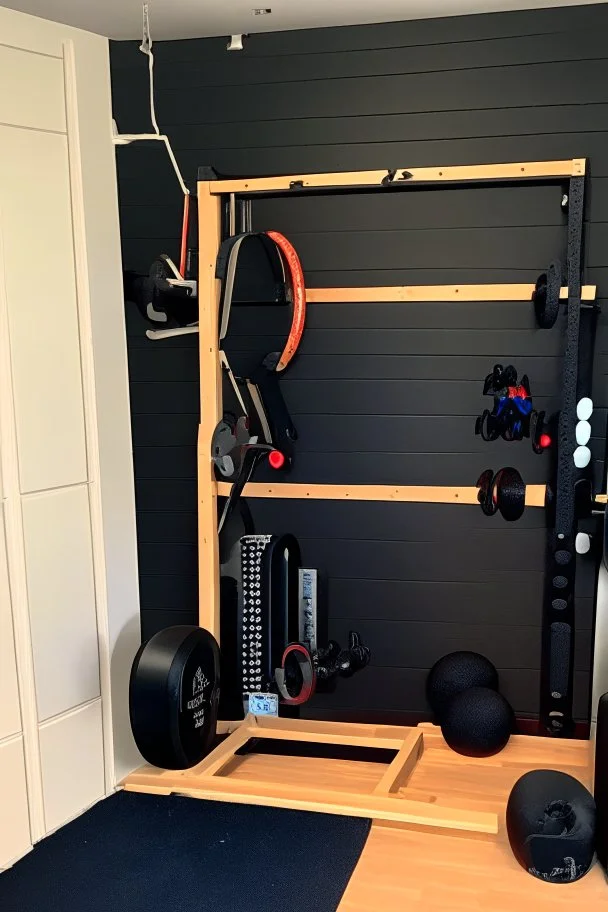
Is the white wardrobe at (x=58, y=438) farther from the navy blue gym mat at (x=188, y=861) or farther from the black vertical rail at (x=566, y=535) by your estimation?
the black vertical rail at (x=566, y=535)

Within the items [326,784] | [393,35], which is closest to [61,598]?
[326,784]

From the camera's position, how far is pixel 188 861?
211 centimetres

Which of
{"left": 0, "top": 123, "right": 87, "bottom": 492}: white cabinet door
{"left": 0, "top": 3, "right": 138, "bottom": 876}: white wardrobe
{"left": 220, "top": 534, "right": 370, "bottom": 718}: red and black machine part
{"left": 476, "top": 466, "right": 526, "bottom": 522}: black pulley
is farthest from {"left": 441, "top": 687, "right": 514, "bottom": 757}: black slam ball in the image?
{"left": 0, "top": 123, "right": 87, "bottom": 492}: white cabinet door

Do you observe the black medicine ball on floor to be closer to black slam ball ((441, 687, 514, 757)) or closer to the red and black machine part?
black slam ball ((441, 687, 514, 757))

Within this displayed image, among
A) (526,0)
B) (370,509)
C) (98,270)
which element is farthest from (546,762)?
(526,0)

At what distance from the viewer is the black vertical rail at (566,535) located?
2340 millimetres

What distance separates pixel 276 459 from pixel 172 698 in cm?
82

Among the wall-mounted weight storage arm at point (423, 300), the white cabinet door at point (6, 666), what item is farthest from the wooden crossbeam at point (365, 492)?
the white cabinet door at point (6, 666)

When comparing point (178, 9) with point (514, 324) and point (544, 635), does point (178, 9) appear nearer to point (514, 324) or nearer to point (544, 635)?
point (514, 324)

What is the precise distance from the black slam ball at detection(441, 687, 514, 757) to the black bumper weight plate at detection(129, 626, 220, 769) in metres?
0.77

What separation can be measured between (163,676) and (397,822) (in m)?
0.76

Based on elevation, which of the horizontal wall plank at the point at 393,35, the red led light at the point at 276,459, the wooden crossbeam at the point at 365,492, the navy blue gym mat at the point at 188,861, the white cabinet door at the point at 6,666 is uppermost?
the horizontal wall plank at the point at 393,35

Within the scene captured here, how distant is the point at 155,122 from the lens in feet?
8.64

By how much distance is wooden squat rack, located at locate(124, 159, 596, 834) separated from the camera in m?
2.28
